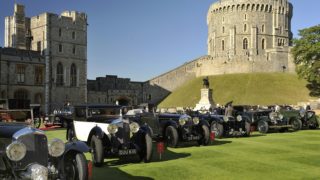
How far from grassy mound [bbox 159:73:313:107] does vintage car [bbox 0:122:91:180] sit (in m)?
60.9

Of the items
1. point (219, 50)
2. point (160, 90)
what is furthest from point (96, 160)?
point (219, 50)

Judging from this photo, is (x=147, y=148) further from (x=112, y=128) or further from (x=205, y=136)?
(x=205, y=136)

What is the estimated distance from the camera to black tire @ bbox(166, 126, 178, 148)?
15.0 metres

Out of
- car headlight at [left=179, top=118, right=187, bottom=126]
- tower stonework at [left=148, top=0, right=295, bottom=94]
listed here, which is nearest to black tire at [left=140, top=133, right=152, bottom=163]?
car headlight at [left=179, top=118, right=187, bottom=126]

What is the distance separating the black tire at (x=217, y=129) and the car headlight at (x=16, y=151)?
517 inches

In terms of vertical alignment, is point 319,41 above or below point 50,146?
above

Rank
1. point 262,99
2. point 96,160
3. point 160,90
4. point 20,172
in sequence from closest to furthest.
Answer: point 20,172 → point 96,160 → point 262,99 → point 160,90

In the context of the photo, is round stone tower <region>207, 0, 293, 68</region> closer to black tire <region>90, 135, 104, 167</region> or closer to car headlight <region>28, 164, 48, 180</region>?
black tire <region>90, 135, 104, 167</region>

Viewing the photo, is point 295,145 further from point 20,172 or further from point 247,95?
point 247,95

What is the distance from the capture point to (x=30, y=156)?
263 inches

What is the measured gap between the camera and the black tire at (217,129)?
18.8m

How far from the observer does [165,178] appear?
959cm

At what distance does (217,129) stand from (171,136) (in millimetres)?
4311

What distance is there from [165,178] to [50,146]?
334 centimetres
